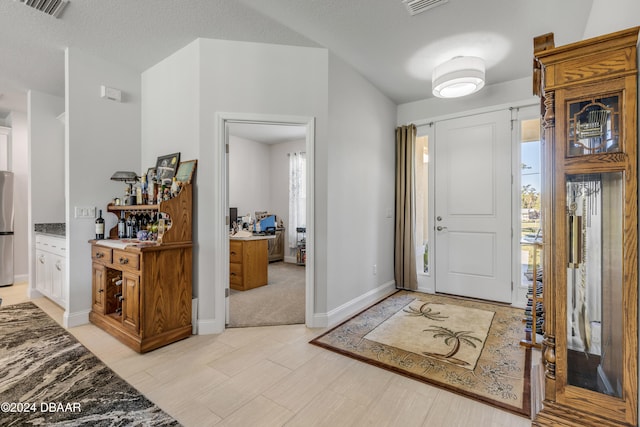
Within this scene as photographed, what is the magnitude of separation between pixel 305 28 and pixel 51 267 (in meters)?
3.81

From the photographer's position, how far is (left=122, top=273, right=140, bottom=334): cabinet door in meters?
2.36

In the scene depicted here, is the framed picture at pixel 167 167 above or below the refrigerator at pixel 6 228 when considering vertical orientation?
above

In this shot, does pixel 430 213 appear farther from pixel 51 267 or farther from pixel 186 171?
pixel 51 267

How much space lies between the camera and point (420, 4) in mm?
2252

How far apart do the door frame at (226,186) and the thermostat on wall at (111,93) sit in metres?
1.32

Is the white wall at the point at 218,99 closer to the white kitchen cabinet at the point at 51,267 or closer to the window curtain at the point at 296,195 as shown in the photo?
the white kitchen cabinet at the point at 51,267

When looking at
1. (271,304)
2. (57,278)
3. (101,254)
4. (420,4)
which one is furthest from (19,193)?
(420,4)

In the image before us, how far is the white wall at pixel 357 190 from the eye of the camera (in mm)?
3014

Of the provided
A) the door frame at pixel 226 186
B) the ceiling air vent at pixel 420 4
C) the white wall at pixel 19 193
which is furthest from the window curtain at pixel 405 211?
the white wall at pixel 19 193

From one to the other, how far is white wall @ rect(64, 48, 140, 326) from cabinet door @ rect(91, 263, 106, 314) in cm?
9

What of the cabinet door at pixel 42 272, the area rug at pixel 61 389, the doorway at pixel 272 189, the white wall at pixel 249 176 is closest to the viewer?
the area rug at pixel 61 389

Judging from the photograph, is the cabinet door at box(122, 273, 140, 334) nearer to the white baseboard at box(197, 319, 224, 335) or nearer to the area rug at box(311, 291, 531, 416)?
the white baseboard at box(197, 319, 224, 335)

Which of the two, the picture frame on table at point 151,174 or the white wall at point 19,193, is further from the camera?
the white wall at point 19,193

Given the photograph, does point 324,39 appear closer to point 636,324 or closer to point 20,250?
point 636,324
